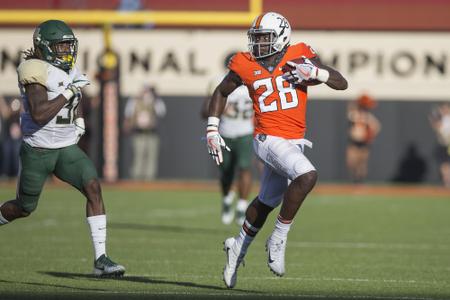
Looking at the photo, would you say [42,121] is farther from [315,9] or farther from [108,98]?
[315,9]

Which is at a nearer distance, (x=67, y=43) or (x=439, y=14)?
(x=67, y=43)

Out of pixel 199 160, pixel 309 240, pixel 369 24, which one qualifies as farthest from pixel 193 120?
pixel 309 240

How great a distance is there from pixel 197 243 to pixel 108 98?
33.5ft

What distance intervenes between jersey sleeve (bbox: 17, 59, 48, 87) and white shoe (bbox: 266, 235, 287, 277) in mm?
2009

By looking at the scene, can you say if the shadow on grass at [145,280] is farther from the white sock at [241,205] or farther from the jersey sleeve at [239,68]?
the white sock at [241,205]

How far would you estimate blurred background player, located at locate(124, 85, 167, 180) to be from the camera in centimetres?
2278

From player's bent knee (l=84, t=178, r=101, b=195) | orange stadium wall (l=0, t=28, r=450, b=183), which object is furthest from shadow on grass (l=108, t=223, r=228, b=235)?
orange stadium wall (l=0, t=28, r=450, b=183)

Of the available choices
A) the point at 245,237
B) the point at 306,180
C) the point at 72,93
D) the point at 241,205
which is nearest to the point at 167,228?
the point at 241,205

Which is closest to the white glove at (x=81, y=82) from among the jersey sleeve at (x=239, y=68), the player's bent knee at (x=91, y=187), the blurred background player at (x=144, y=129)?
the player's bent knee at (x=91, y=187)

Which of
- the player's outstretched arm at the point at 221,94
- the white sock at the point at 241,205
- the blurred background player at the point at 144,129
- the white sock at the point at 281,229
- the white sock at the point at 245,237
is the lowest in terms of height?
the blurred background player at the point at 144,129

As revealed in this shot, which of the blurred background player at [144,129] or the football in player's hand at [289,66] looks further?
the blurred background player at [144,129]

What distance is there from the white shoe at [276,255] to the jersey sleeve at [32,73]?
201cm

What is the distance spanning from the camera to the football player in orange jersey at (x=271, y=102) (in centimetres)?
803

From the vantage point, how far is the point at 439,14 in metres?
23.9
